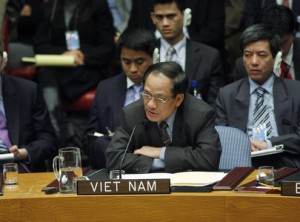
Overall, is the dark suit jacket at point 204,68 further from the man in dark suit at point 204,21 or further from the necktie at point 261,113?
the necktie at point 261,113

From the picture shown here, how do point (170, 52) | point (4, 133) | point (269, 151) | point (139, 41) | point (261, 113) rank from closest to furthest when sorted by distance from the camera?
point (269, 151), point (4, 133), point (261, 113), point (139, 41), point (170, 52)

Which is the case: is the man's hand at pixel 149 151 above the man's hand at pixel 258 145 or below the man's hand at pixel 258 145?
above

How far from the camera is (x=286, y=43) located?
19.4 feet

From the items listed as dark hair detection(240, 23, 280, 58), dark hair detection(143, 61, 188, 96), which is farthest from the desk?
dark hair detection(240, 23, 280, 58)

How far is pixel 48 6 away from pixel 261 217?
367 centimetres

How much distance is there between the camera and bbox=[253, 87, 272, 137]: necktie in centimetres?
525

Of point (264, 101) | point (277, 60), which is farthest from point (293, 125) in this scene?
point (277, 60)

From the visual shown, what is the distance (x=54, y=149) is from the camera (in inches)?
208

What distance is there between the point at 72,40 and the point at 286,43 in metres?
1.71

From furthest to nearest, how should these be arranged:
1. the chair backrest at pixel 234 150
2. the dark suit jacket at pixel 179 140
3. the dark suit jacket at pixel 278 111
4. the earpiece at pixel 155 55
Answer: the earpiece at pixel 155 55 < the dark suit jacket at pixel 278 111 < the chair backrest at pixel 234 150 < the dark suit jacket at pixel 179 140

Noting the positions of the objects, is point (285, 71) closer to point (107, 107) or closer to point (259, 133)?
point (259, 133)

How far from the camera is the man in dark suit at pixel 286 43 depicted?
19.2ft

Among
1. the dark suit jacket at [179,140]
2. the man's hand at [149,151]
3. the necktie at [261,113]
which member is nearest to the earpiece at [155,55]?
the necktie at [261,113]

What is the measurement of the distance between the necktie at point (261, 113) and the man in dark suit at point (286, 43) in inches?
20.6
